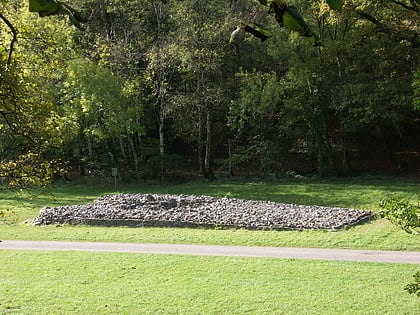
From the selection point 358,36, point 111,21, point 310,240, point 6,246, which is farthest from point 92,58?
point 310,240

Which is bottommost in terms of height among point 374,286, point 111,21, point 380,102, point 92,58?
point 374,286

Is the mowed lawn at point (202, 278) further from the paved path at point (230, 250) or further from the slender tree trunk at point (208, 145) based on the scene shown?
the slender tree trunk at point (208, 145)

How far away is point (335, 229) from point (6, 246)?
800cm

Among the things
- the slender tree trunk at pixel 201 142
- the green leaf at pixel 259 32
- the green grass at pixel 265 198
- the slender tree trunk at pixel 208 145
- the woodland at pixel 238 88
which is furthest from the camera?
the slender tree trunk at pixel 208 145

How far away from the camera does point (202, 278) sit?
8.90 m

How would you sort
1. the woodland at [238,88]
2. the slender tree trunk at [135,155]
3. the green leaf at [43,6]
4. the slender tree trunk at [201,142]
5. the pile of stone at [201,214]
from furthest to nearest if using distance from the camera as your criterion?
the slender tree trunk at [135,155], the slender tree trunk at [201,142], the woodland at [238,88], the pile of stone at [201,214], the green leaf at [43,6]

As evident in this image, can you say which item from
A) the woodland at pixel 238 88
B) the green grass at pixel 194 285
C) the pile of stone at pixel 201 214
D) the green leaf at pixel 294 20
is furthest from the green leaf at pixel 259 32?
the woodland at pixel 238 88

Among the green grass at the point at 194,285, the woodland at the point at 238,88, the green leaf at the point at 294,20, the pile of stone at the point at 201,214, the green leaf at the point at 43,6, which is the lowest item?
the green grass at the point at 194,285

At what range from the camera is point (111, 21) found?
2598 centimetres

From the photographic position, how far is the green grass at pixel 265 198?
1208 centimetres

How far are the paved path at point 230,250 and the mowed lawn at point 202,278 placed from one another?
0.44 meters

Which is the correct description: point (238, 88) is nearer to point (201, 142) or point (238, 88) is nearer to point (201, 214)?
point (201, 142)

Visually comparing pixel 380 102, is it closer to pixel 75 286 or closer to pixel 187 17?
pixel 187 17

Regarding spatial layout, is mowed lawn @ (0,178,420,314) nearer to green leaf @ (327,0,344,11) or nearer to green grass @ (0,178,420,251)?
green grass @ (0,178,420,251)
